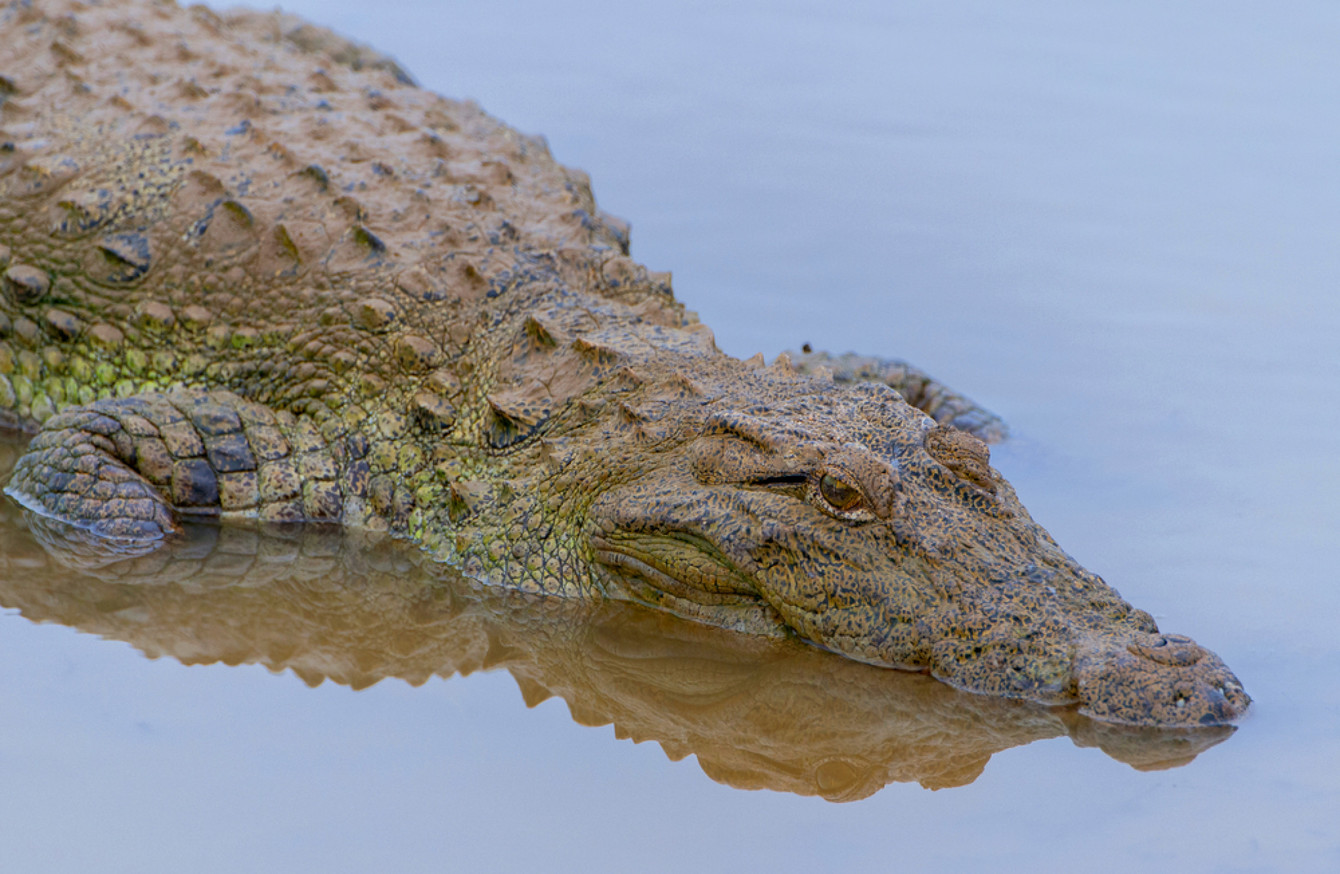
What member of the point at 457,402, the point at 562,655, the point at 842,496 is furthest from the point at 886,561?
the point at 457,402

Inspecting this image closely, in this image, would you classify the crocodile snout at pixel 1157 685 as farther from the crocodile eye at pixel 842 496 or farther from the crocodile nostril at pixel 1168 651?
the crocodile eye at pixel 842 496

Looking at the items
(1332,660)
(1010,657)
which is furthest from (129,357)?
(1332,660)

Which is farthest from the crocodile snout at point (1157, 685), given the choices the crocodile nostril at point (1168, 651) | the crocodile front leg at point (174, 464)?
the crocodile front leg at point (174, 464)

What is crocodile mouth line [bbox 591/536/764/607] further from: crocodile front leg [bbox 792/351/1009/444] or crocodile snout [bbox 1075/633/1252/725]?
crocodile front leg [bbox 792/351/1009/444]

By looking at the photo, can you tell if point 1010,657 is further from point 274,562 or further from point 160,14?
point 160,14

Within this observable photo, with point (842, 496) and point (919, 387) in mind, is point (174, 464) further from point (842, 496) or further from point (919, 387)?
point (919, 387)

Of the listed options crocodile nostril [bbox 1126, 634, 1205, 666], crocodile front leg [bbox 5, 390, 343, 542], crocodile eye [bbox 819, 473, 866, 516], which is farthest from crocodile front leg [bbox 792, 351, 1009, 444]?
crocodile nostril [bbox 1126, 634, 1205, 666]

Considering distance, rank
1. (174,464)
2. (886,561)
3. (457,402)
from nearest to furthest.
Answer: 1. (886,561)
2. (457,402)
3. (174,464)
